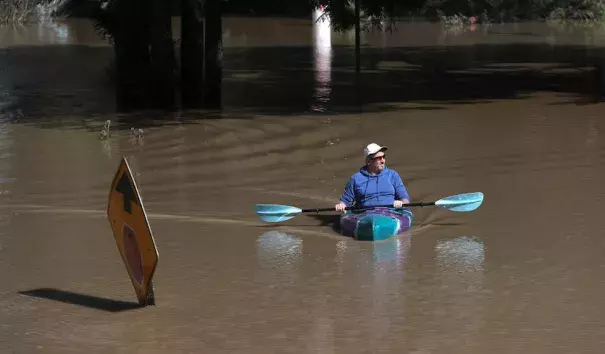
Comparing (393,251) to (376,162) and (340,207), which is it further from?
(376,162)

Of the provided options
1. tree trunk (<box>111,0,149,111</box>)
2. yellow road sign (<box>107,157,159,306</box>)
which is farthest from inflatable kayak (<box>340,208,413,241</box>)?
tree trunk (<box>111,0,149,111</box>)

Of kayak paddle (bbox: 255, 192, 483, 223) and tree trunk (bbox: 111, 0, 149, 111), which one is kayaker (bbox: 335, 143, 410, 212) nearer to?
kayak paddle (bbox: 255, 192, 483, 223)

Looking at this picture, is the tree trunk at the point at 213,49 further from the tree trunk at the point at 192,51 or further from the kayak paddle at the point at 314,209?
the kayak paddle at the point at 314,209

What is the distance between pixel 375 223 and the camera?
10.4 m

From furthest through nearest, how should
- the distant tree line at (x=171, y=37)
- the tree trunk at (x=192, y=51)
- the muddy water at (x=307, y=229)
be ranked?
the distant tree line at (x=171, y=37) → the tree trunk at (x=192, y=51) → the muddy water at (x=307, y=229)

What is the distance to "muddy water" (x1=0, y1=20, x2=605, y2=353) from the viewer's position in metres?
7.91

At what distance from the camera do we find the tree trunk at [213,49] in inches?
928

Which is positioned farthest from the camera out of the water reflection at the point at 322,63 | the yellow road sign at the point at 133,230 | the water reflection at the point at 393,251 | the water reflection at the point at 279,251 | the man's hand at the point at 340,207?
the water reflection at the point at 322,63

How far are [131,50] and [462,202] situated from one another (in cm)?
1549

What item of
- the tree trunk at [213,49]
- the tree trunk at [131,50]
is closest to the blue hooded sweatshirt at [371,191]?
the tree trunk at [213,49]

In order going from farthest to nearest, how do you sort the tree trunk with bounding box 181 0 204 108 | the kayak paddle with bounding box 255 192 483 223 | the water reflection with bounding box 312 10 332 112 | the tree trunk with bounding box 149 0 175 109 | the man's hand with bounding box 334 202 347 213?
1. the tree trunk with bounding box 149 0 175 109
2. the tree trunk with bounding box 181 0 204 108
3. the water reflection with bounding box 312 10 332 112
4. the kayak paddle with bounding box 255 192 483 223
5. the man's hand with bounding box 334 202 347 213

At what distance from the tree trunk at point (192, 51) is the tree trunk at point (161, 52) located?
38cm

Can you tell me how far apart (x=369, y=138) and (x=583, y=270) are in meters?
8.02

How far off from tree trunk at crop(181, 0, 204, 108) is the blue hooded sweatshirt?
462 inches
